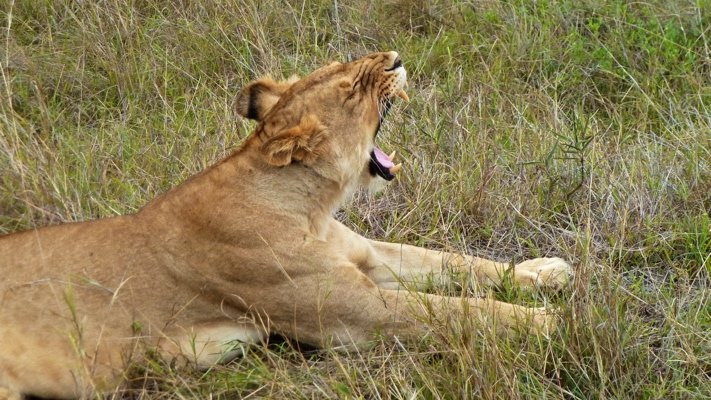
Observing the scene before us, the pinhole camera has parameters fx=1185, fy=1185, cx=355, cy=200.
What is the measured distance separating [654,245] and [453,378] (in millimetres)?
1142

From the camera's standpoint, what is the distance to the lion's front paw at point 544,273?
Result: 3.49m

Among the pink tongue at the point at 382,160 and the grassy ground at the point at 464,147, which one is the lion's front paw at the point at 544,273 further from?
the pink tongue at the point at 382,160

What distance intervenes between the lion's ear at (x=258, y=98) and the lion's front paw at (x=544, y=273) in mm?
892

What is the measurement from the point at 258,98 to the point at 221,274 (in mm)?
576

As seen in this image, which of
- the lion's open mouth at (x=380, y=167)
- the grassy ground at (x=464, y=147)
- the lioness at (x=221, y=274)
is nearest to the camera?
the grassy ground at (x=464, y=147)

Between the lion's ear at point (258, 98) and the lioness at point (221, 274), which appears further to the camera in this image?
the lion's ear at point (258, 98)

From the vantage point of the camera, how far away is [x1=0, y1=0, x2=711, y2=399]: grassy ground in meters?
2.95

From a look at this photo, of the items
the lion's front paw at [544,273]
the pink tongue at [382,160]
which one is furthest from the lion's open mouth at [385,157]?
the lion's front paw at [544,273]

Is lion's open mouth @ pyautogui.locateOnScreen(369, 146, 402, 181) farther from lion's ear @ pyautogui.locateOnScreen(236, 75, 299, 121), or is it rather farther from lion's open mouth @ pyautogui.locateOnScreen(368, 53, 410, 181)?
lion's ear @ pyautogui.locateOnScreen(236, 75, 299, 121)

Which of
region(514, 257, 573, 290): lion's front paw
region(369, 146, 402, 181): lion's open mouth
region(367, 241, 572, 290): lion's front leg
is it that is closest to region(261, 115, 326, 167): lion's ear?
region(369, 146, 402, 181): lion's open mouth

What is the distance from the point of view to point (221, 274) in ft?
10.5

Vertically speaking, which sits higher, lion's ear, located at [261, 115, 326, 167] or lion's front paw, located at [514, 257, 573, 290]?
lion's ear, located at [261, 115, 326, 167]

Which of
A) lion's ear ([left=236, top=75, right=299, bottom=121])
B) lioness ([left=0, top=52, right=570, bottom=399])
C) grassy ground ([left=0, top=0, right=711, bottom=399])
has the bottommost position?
grassy ground ([left=0, top=0, right=711, bottom=399])

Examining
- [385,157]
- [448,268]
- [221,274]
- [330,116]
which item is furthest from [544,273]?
[221,274]
